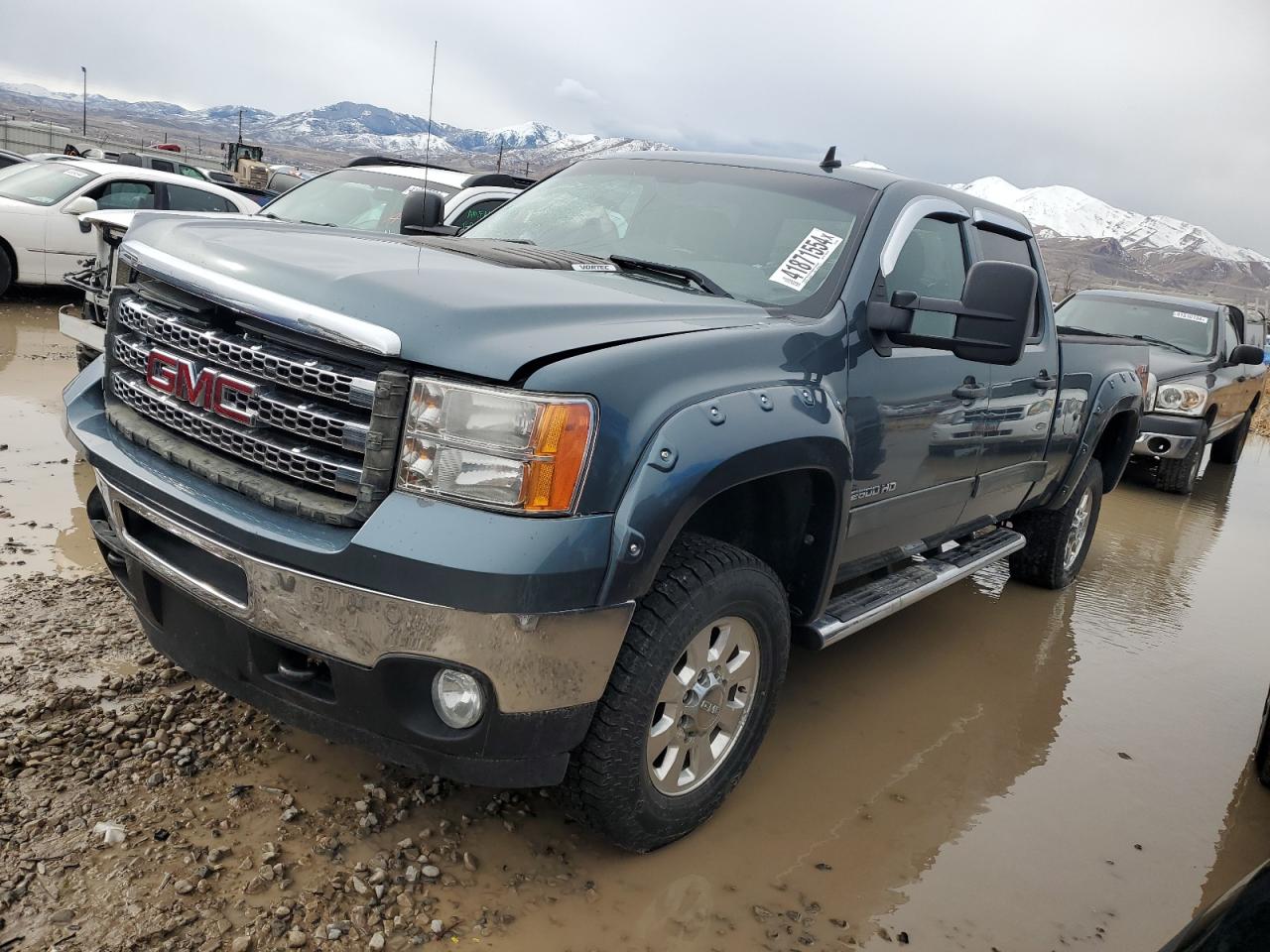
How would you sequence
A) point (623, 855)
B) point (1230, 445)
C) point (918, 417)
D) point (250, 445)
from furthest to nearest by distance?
point (1230, 445), point (918, 417), point (623, 855), point (250, 445)

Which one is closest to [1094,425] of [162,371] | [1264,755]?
[1264,755]

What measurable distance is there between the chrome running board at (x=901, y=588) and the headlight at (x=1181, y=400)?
4848 millimetres

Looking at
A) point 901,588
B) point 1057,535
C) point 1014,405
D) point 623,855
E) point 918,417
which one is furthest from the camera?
point 1057,535

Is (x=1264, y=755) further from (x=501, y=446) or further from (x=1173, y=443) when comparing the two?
(x=1173, y=443)

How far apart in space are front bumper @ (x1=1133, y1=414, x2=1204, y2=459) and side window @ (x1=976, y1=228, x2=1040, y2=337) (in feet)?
15.3

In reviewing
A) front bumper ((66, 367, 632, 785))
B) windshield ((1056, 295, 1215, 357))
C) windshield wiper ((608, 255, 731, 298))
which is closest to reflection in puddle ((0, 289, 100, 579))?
front bumper ((66, 367, 632, 785))

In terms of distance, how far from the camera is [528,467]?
6.92 feet

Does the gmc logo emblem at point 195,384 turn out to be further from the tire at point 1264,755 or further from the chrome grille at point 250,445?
the tire at point 1264,755

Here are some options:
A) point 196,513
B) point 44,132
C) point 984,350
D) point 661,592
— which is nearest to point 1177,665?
point 984,350

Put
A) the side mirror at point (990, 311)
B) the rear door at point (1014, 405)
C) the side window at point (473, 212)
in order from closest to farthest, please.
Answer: the side mirror at point (990, 311) → the rear door at point (1014, 405) → the side window at point (473, 212)

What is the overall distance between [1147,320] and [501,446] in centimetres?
967

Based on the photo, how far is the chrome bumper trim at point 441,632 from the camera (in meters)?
2.10

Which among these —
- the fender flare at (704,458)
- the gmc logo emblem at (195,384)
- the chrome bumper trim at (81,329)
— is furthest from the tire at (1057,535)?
the chrome bumper trim at (81,329)

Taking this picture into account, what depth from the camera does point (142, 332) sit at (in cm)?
272
